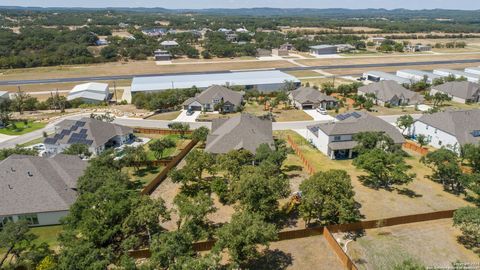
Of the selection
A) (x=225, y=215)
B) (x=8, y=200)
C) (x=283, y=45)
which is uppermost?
(x=283, y=45)

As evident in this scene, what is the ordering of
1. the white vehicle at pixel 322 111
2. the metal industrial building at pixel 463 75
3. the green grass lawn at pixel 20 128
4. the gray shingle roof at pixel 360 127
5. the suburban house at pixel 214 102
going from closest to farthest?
the gray shingle roof at pixel 360 127
the green grass lawn at pixel 20 128
the white vehicle at pixel 322 111
the suburban house at pixel 214 102
the metal industrial building at pixel 463 75

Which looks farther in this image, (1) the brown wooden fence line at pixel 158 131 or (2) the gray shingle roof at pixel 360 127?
(1) the brown wooden fence line at pixel 158 131

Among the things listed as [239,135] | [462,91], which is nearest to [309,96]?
[239,135]

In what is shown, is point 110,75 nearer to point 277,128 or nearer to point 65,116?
point 65,116

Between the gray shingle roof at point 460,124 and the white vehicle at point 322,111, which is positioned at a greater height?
the gray shingle roof at point 460,124

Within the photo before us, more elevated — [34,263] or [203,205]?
[203,205]

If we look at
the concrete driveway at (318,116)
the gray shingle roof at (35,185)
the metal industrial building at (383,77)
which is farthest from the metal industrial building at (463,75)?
the gray shingle roof at (35,185)

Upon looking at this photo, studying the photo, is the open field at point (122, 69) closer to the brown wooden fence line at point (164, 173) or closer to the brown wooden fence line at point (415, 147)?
the brown wooden fence line at point (164, 173)

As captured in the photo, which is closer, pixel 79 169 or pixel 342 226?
pixel 342 226

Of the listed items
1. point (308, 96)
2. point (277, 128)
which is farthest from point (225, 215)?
point (308, 96)
